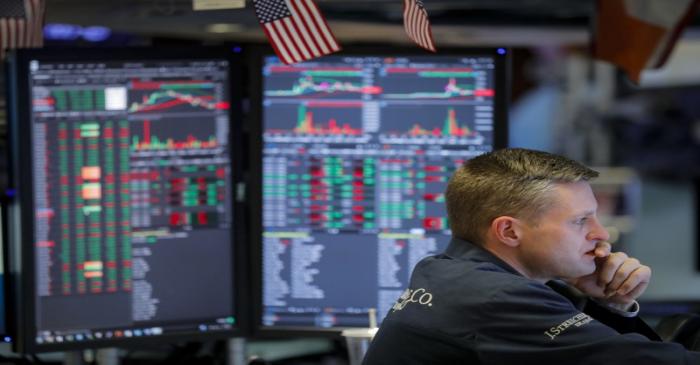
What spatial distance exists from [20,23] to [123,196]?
1.79 ft

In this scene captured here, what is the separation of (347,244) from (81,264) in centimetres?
72

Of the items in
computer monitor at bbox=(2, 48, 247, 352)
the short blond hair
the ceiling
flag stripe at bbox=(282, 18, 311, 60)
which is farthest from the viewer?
the ceiling

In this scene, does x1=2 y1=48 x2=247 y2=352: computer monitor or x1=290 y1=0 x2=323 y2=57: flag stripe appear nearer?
x1=290 y1=0 x2=323 y2=57: flag stripe

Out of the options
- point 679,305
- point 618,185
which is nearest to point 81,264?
point 679,305

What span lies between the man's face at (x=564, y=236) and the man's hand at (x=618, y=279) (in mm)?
194

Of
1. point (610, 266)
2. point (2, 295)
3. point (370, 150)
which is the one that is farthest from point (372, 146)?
point (2, 295)

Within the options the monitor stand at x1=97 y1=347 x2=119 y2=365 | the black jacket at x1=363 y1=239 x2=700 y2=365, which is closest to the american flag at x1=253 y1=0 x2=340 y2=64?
the black jacket at x1=363 y1=239 x2=700 y2=365

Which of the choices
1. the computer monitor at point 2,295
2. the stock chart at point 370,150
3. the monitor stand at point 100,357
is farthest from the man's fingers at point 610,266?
the computer monitor at point 2,295

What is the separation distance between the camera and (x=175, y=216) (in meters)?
3.16

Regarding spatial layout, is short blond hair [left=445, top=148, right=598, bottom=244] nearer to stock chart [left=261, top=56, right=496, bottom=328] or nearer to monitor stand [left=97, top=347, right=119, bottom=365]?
stock chart [left=261, top=56, right=496, bottom=328]

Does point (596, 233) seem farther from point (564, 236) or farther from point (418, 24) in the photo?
point (418, 24)

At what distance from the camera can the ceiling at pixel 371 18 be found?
11.1ft

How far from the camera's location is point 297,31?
2.96 metres

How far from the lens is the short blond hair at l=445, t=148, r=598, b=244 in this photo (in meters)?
2.42
